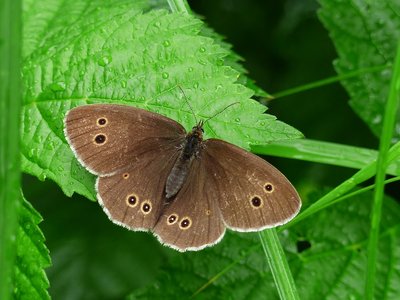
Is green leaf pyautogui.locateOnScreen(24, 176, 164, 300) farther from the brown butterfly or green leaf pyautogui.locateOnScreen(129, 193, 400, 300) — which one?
the brown butterfly

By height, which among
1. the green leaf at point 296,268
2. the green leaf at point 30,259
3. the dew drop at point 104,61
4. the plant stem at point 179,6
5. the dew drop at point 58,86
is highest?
the plant stem at point 179,6

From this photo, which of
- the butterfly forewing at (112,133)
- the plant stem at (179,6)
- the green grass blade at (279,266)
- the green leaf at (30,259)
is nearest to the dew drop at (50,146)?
the butterfly forewing at (112,133)

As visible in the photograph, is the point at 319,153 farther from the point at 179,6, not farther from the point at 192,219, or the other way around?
the point at 179,6

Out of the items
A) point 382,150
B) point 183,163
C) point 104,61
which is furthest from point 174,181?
point 382,150

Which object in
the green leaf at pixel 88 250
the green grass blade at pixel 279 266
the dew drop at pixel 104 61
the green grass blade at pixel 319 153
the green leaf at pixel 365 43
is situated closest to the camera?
the green grass blade at pixel 279 266

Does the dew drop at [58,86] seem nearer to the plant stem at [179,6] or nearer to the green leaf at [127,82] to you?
the green leaf at [127,82]

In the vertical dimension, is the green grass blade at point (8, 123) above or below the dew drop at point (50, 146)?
above

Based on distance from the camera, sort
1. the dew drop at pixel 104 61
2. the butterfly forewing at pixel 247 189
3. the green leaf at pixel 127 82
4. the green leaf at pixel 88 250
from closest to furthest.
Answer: the butterfly forewing at pixel 247 189, the green leaf at pixel 127 82, the dew drop at pixel 104 61, the green leaf at pixel 88 250

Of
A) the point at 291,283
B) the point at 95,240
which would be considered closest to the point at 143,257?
the point at 95,240
